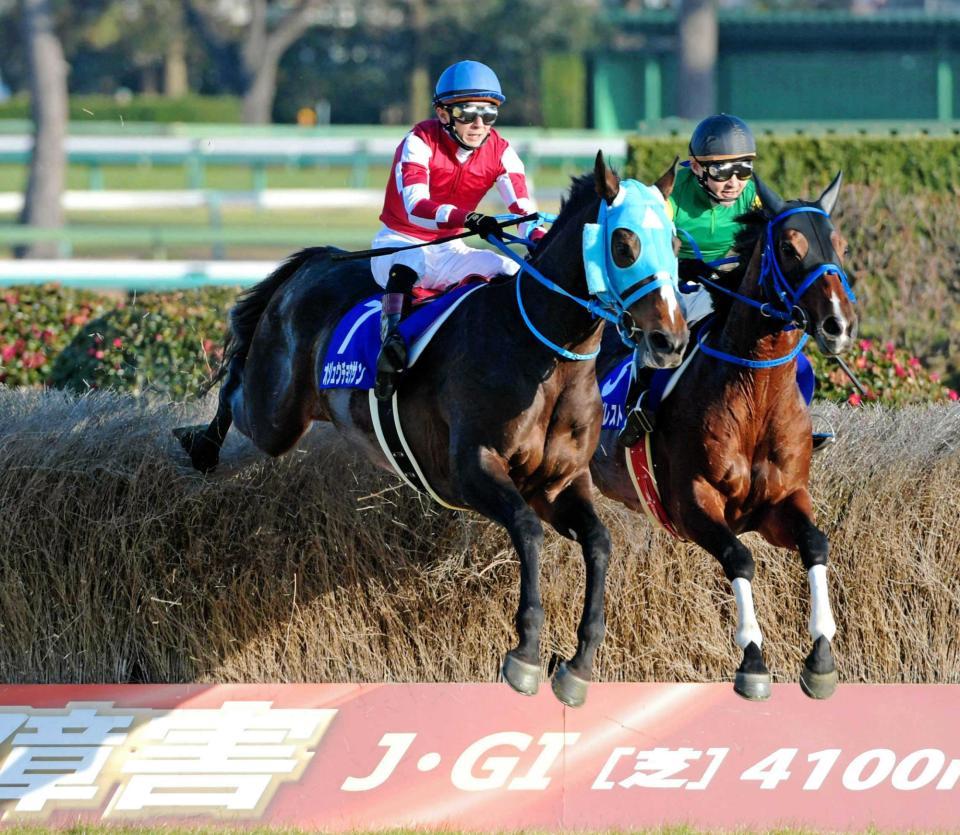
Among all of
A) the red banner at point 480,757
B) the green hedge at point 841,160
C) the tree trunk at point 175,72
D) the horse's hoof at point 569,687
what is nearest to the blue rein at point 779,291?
the red banner at point 480,757

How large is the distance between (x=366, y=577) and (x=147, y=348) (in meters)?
3.31

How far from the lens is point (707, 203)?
22.8 feet

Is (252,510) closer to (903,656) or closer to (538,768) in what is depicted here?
(538,768)

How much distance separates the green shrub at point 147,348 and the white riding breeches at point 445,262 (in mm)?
2852

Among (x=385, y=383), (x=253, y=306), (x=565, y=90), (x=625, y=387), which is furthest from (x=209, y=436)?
(x=565, y=90)

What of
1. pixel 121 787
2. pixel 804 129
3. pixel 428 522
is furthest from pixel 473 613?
pixel 804 129

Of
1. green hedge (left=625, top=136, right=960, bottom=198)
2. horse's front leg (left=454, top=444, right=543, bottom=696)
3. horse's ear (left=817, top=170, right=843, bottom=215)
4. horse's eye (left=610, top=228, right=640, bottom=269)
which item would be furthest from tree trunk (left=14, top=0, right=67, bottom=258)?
horse's eye (left=610, top=228, right=640, bottom=269)

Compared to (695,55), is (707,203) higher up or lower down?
lower down

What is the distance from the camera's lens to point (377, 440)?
657 cm

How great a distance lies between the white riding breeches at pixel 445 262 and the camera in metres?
6.67

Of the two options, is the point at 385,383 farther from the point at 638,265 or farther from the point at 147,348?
the point at 147,348

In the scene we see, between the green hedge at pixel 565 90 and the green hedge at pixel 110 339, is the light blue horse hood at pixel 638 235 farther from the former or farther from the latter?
the green hedge at pixel 565 90

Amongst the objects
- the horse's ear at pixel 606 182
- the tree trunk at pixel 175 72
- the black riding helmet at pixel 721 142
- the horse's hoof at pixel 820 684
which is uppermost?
the tree trunk at pixel 175 72

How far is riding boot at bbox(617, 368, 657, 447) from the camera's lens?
261 inches
